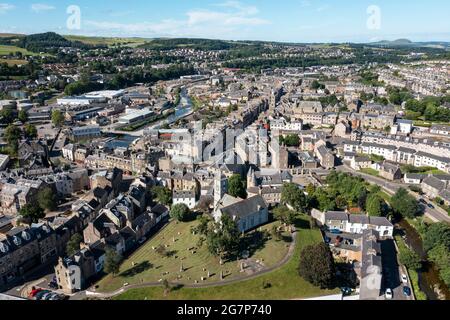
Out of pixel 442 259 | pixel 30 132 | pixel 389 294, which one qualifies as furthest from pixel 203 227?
pixel 30 132

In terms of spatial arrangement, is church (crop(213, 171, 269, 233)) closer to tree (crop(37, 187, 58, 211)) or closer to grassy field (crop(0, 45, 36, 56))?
tree (crop(37, 187, 58, 211))

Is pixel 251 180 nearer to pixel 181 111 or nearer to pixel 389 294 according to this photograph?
pixel 389 294

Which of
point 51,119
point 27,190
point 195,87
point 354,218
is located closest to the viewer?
point 354,218

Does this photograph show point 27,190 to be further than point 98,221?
Yes

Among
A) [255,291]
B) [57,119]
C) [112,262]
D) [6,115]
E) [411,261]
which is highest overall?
[6,115]
